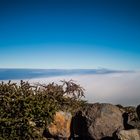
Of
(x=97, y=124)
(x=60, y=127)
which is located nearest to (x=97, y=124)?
(x=97, y=124)

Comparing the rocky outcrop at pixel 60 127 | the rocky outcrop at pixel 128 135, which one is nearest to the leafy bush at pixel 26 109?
the rocky outcrop at pixel 60 127

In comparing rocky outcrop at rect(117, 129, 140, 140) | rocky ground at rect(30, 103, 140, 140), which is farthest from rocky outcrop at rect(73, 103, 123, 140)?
rocky outcrop at rect(117, 129, 140, 140)

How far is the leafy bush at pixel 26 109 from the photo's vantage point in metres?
Result: 16.1

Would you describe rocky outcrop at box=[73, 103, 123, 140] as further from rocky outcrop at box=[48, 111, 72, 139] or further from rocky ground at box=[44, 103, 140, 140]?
rocky outcrop at box=[48, 111, 72, 139]

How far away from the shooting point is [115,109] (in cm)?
1567

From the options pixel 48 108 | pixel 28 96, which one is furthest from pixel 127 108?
pixel 28 96

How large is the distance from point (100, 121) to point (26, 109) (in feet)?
12.6

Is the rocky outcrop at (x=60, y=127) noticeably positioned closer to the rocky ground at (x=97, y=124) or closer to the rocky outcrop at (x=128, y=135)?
the rocky ground at (x=97, y=124)

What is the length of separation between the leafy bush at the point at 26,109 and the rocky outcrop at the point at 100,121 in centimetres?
165

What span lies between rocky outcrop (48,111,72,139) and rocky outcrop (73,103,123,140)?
2.65ft

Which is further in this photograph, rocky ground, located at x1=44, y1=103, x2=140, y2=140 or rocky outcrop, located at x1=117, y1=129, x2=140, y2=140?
rocky ground, located at x1=44, y1=103, x2=140, y2=140

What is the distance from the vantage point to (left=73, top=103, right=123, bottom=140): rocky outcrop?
15.2 metres

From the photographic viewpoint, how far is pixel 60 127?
16078 millimetres

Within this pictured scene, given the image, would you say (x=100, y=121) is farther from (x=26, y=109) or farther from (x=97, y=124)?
(x=26, y=109)
